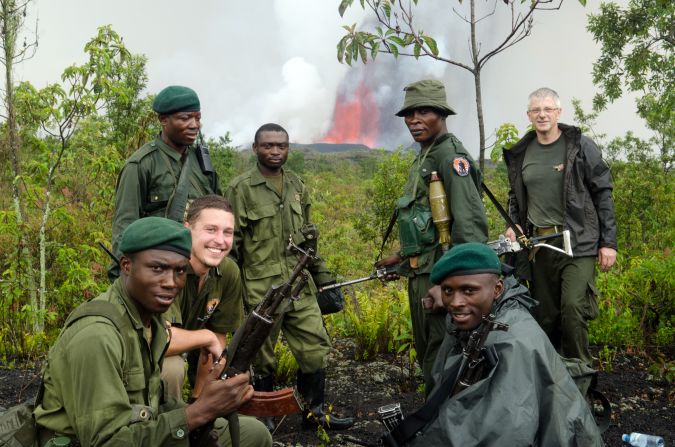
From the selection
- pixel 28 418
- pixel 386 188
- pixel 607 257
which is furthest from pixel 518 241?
pixel 386 188

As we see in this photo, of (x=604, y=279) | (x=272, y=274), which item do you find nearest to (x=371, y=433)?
(x=272, y=274)

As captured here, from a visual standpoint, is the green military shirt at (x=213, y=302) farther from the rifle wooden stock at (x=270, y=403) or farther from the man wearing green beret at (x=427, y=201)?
the man wearing green beret at (x=427, y=201)

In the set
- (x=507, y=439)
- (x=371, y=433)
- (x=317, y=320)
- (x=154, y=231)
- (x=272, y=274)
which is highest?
(x=154, y=231)

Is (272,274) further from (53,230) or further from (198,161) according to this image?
(53,230)

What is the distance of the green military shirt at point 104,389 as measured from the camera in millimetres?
2383

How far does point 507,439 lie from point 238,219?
8.38 feet

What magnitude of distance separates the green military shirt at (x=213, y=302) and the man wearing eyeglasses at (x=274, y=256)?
67 cm

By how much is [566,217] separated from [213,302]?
8.40 feet

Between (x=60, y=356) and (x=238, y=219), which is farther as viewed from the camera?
(x=238, y=219)

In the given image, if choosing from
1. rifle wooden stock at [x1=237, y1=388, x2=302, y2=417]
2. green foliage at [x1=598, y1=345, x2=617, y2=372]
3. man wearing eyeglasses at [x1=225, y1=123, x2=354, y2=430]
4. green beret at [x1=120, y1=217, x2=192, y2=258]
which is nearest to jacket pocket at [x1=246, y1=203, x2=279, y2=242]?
man wearing eyeglasses at [x1=225, y1=123, x2=354, y2=430]

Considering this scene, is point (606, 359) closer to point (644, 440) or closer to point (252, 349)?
point (644, 440)

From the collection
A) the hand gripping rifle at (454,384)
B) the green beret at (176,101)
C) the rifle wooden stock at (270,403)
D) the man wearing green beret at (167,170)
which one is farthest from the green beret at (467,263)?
the green beret at (176,101)

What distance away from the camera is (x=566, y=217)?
4879 millimetres

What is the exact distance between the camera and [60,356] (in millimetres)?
2455
